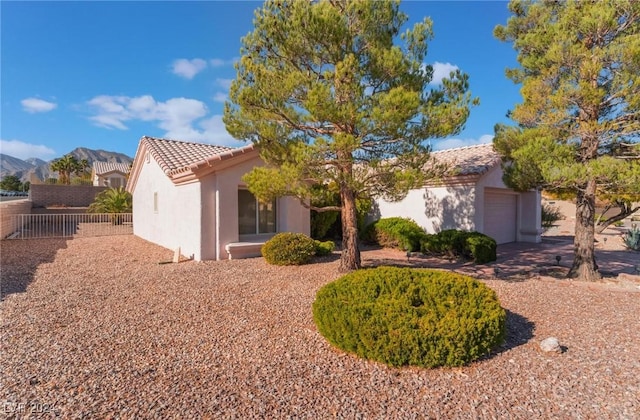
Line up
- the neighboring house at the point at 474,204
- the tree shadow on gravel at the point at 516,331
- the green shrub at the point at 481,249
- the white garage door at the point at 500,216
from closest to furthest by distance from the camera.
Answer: the tree shadow on gravel at the point at 516,331 → the green shrub at the point at 481,249 → the neighboring house at the point at 474,204 → the white garage door at the point at 500,216

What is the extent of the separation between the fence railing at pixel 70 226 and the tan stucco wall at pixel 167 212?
2649mm

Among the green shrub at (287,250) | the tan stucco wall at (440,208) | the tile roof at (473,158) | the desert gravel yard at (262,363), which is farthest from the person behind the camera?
the tan stucco wall at (440,208)

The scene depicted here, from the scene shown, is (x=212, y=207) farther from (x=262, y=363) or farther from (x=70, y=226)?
(x=70, y=226)

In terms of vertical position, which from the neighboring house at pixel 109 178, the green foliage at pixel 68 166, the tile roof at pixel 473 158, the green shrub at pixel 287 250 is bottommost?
the green shrub at pixel 287 250

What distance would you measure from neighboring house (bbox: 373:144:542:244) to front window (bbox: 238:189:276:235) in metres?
5.36

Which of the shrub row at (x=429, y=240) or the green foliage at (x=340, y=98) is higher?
the green foliage at (x=340, y=98)

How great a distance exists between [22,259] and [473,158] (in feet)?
61.4

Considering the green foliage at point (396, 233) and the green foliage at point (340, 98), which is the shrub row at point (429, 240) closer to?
the green foliage at point (396, 233)

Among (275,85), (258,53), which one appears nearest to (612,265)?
(275,85)

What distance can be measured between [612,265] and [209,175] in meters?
14.2

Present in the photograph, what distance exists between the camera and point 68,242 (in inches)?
599

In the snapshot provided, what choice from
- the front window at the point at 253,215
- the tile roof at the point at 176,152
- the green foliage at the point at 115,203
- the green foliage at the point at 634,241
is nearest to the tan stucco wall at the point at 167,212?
the tile roof at the point at 176,152

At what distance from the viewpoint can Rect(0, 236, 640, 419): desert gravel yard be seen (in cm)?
341

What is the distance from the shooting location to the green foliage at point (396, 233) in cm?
1392
